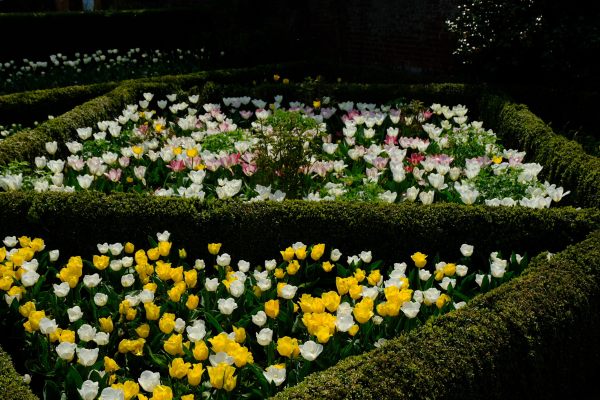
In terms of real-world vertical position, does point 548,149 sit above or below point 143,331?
above

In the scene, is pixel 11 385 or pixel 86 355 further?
pixel 86 355

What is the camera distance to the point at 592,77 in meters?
8.20

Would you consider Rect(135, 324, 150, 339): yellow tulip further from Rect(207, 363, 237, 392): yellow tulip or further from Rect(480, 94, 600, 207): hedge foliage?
Rect(480, 94, 600, 207): hedge foliage

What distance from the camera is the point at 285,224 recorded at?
4125 mm

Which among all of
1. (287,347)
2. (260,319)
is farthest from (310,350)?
(260,319)

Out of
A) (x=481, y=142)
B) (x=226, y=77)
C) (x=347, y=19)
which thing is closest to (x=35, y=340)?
(x=481, y=142)

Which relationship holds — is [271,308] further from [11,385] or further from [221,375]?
[11,385]

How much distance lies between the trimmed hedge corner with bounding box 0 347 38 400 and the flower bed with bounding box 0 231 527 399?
0.20m

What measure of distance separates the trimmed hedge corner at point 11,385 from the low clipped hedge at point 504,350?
1.05 metres

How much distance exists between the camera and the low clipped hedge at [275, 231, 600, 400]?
101 inches

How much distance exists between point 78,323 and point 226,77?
6499 mm

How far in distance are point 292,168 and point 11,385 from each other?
2.87 meters

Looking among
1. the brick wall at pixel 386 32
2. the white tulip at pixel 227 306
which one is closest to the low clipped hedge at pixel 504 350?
the white tulip at pixel 227 306

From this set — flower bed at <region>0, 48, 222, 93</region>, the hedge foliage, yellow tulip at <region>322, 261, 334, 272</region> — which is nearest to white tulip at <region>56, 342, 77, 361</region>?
yellow tulip at <region>322, 261, 334, 272</region>
